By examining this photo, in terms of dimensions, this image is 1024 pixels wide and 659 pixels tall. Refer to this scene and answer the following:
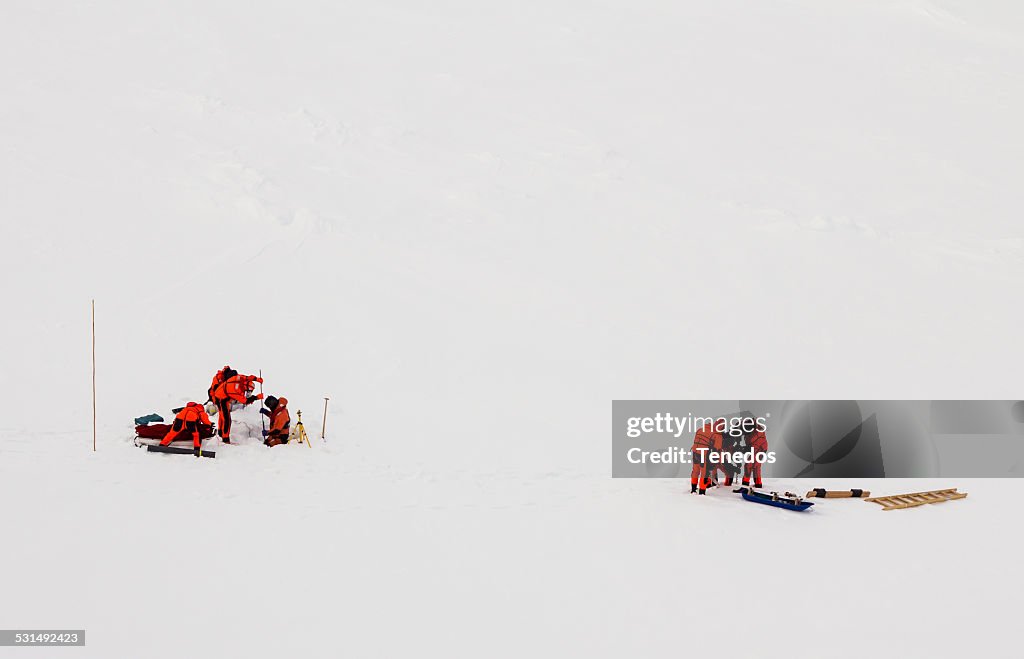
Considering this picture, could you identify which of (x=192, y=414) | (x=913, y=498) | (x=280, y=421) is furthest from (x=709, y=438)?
(x=192, y=414)

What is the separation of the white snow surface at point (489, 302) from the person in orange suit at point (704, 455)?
12.9 inches

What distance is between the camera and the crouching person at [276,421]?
11062 millimetres

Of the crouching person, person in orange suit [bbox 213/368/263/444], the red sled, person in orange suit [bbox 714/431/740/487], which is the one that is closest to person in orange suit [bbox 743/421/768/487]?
person in orange suit [bbox 714/431/740/487]

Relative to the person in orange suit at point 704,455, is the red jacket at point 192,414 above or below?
above

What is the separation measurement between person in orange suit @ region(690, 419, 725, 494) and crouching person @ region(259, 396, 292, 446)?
4.88 metres

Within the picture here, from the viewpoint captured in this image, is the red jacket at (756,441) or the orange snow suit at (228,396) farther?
the red jacket at (756,441)

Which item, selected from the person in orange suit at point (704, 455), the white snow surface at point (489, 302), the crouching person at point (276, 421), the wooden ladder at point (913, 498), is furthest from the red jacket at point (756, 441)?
the crouching person at point (276, 421)

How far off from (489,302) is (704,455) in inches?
256

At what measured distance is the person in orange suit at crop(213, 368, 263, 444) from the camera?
10.8m

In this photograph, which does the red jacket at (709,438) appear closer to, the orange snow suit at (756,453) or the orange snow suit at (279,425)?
the orange snow suit at (756,453)

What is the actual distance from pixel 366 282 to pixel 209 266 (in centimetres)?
268

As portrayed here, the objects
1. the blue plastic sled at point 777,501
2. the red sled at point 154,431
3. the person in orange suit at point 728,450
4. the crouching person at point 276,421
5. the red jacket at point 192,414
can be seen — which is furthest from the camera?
the crouching person at point 276,421

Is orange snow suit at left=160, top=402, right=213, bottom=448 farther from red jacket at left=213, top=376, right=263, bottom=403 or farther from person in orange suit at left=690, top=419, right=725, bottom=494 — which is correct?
person in orange suit at left=690, top=419, right=725, bottom=494

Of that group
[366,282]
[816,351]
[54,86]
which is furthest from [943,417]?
[54,86]
